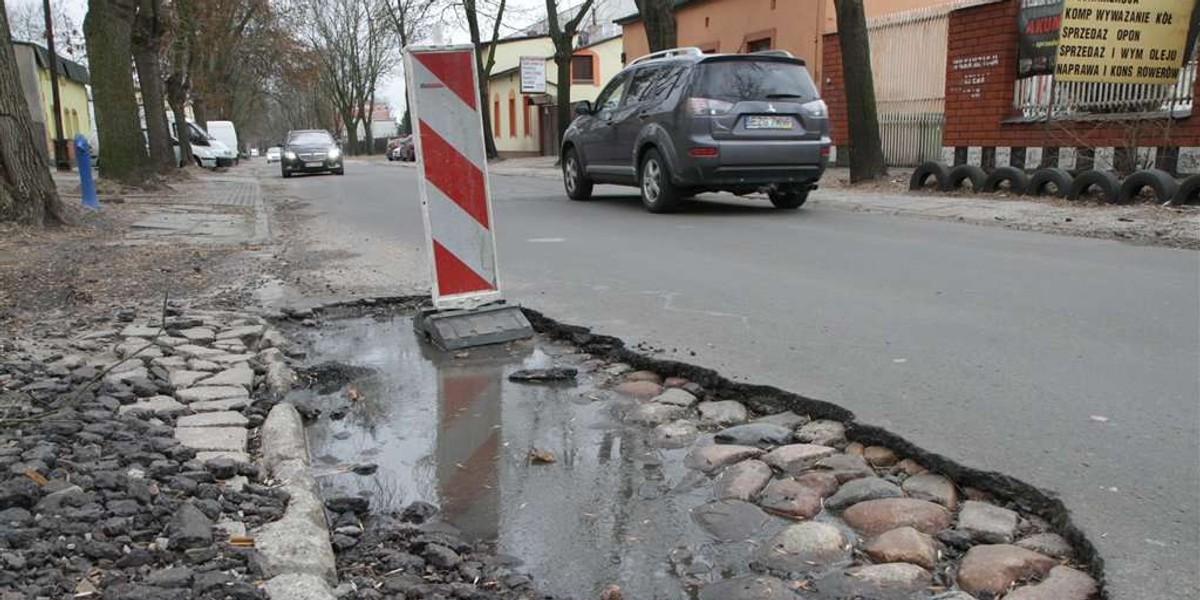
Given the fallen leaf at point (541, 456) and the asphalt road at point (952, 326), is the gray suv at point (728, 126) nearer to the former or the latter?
the asphalt road at point (952, 326)

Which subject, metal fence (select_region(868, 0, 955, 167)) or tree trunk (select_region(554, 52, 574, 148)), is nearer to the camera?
metal fence (select_region(868, 0, 955, 167))

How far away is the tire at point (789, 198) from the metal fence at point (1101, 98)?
4644mm

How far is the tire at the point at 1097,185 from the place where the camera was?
11.0 meters

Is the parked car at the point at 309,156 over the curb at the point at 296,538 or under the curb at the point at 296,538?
over

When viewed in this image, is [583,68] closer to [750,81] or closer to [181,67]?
[181,67]

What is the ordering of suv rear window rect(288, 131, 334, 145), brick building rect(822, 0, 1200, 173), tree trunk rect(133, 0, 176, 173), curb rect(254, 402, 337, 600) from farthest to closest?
suv rear window rect(288, 131, 334, 145), tree trunk rect(133, 0, 176, 173), brick building rect(822, 0, 1200, 173), curb rect(254, 402, 337, 600)

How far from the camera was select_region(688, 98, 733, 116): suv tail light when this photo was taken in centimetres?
1060

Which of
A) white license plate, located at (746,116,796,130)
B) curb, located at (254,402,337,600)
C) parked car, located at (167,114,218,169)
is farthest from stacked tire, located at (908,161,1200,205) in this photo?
parked car, located at (167,114,218,169)

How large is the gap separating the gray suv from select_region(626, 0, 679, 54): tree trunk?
9.22 meters

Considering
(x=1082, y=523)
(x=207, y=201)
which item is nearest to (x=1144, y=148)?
(x=1082, y=523)

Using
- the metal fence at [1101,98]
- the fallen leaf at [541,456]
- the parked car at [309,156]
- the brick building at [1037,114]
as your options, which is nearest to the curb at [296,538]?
the fallen leaf at [541,456]

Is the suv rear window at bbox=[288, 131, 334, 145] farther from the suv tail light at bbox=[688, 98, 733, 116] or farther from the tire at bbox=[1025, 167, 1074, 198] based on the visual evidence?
the tire at bbox=[1025, 167, 1074, 198]

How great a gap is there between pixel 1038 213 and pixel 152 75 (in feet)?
69.5

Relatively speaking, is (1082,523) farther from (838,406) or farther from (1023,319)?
(1023,319)
